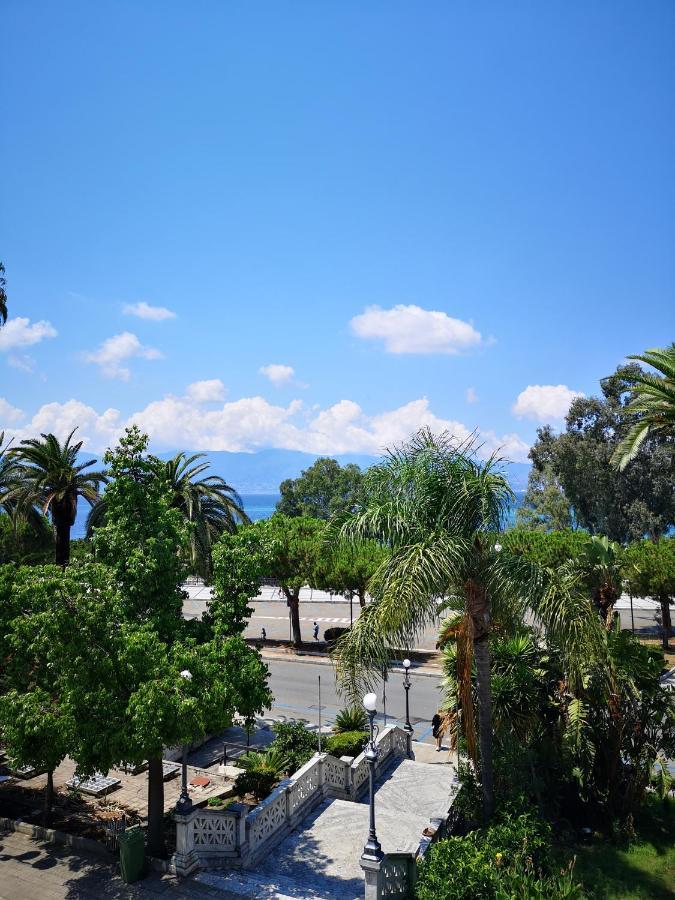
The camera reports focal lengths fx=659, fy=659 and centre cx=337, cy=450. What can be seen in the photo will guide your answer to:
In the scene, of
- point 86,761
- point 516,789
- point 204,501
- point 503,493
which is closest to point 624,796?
point 516,789

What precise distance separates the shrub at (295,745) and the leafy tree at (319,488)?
6550 centimetres

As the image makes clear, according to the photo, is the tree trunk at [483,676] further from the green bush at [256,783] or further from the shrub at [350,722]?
the shrub at [350,722]

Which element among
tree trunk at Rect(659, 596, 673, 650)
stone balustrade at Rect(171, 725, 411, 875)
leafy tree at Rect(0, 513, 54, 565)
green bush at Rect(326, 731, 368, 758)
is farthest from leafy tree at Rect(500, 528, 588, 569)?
leafy tree at Rect(0, 513, 54, 565)

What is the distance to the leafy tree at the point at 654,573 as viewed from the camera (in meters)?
33.4

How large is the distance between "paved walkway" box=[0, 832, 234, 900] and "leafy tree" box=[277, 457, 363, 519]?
70688 millimetres

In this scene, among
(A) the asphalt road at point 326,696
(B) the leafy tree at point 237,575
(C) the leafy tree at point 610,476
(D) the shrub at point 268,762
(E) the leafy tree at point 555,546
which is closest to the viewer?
(B) the leafy tree at point 237,575

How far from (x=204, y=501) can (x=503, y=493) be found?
64.4ft

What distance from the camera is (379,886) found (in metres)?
11.4

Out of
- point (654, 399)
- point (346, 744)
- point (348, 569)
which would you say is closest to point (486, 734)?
point (346, 744)

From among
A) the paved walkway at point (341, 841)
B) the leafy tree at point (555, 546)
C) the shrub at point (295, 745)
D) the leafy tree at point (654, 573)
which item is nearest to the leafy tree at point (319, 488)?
the leafy tree at point (555, 546)

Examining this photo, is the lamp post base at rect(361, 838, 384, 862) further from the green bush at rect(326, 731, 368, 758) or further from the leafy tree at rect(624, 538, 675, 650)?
the leafy tree at rect(624, 538, 675, 650)

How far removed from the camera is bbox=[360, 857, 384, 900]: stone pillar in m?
11.4

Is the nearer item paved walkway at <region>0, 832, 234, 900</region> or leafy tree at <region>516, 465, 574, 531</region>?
paved walkway at <region>0, 832, 234, 900</region>

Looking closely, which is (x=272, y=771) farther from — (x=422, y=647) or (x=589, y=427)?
(x=589, y=427)
